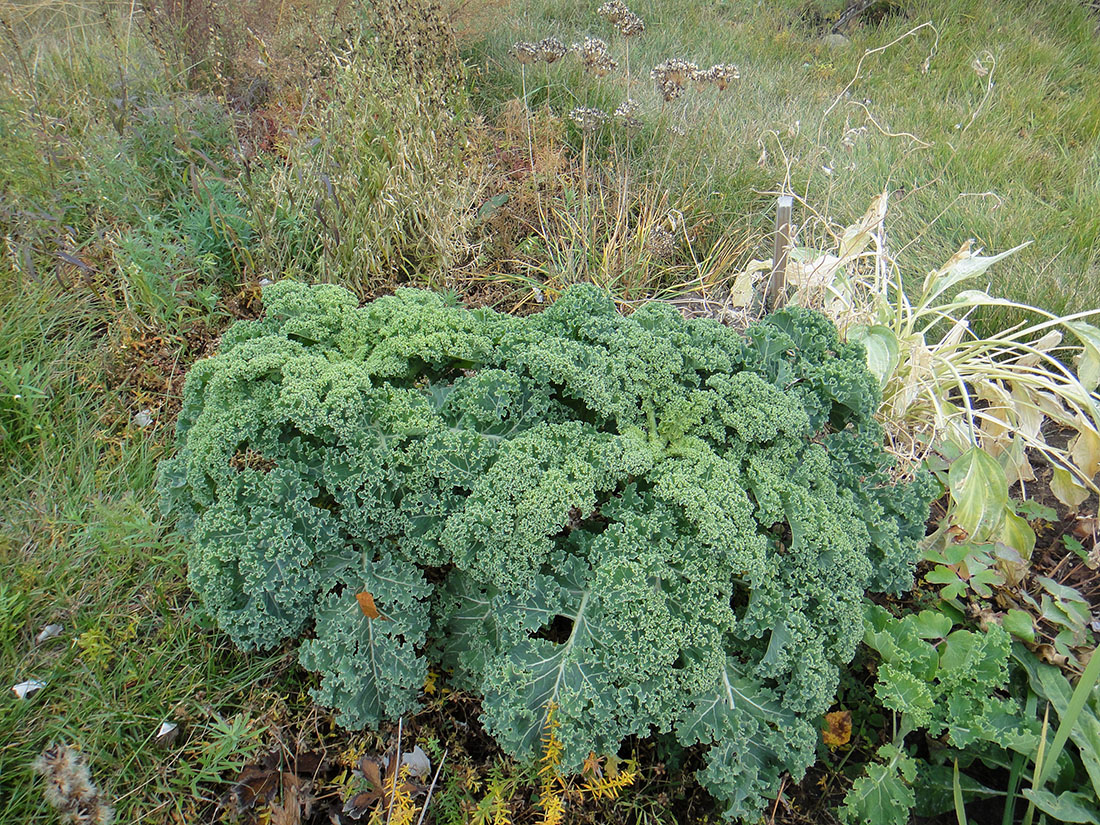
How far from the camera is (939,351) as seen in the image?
10.1ft

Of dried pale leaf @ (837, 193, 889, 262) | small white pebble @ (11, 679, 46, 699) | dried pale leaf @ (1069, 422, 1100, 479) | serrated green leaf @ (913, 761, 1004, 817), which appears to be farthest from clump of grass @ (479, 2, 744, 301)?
small white pebble @ (11, 679, 46, 699)

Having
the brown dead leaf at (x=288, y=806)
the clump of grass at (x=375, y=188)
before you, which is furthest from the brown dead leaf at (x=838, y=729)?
the clump of grass at (x=375, y=188)

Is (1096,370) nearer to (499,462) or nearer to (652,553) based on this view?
(652,553)

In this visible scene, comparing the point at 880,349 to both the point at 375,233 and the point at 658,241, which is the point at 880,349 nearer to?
the point at 658,241

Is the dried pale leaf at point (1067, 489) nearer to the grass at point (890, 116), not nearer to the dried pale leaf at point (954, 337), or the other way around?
the dried pale leaf at point (954, 337)

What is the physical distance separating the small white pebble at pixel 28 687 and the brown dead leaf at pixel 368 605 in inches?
42.2

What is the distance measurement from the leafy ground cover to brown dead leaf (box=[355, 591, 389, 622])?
0.39 meters

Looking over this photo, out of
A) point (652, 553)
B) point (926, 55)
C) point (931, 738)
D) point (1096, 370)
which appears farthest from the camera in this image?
point (926, 55)

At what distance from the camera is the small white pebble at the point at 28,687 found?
2156 mm

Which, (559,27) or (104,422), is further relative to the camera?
(559,27)

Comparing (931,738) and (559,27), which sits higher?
(559,27)

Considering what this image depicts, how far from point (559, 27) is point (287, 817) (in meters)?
5.87

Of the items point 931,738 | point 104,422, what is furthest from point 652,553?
point 104,422

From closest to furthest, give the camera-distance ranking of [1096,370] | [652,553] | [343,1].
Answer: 1. [652,553]
2. [1096,370]
3. [343,1]
